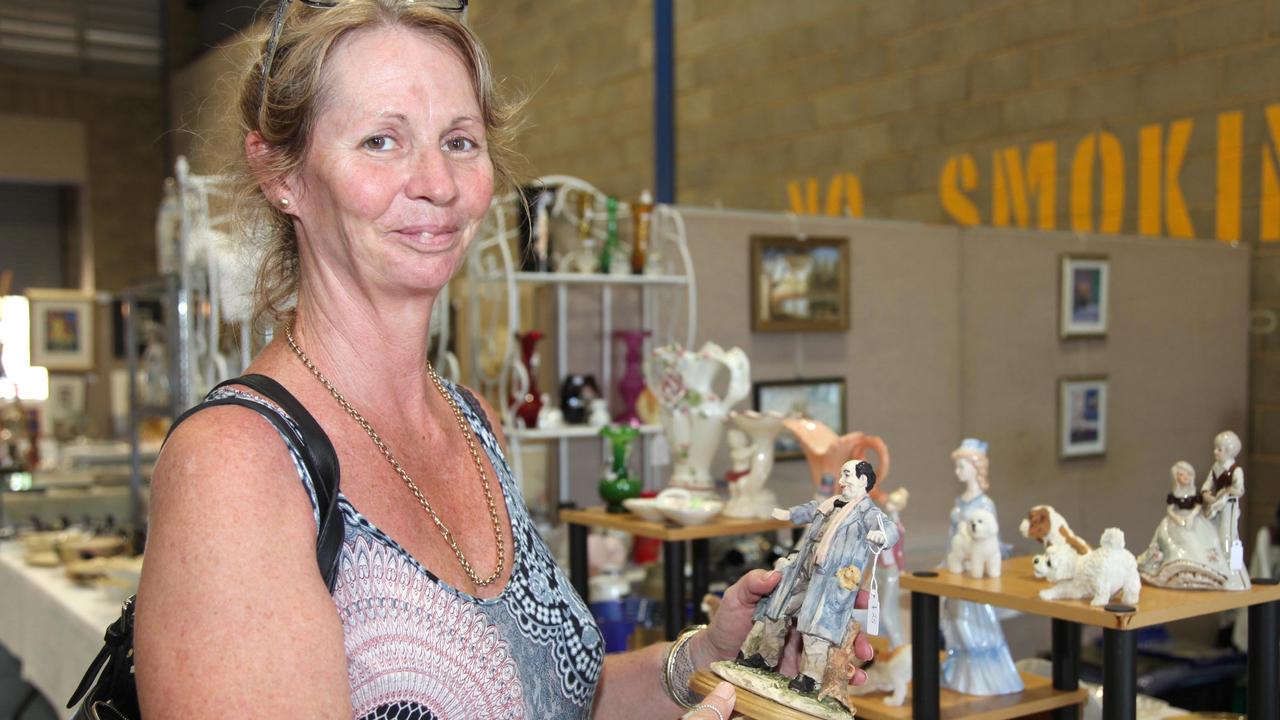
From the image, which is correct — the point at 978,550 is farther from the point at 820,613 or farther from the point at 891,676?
the point at 820,613

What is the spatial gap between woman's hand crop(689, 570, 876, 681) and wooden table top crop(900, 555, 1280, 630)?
585mm

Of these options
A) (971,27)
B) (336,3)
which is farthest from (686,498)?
(971,27)

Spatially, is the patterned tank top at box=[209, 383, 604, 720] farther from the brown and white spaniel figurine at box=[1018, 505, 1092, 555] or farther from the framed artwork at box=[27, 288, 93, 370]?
the framed artwork at box=[27, 288, 93, 370]

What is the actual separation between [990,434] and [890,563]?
8.03 ft

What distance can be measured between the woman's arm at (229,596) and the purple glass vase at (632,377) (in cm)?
270

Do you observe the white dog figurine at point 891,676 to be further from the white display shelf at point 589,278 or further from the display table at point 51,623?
the display table at point 51,623

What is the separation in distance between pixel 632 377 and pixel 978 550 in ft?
5.97

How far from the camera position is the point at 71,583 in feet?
12.5

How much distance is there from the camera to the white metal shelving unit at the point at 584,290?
351 centimetres

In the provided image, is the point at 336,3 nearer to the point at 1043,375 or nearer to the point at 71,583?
the point at 71,583

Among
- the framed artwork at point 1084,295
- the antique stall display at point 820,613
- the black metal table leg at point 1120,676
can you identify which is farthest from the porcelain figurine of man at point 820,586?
the framed artwork at point 1084,295

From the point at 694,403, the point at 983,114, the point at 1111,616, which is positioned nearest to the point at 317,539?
the point at 1111,616

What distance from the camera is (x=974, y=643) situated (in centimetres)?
212

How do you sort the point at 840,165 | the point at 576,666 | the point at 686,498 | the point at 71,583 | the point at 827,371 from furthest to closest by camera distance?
the point at 840,165 → the point at 827,371 → the point at 71,583 → the point at 686,498 → the point at 576,666
